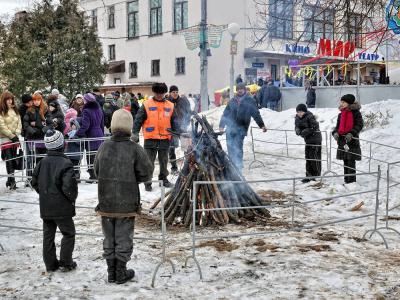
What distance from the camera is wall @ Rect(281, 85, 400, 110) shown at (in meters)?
17.0

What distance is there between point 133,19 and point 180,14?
5.29 meters

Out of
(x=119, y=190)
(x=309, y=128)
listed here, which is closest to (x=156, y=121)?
(x=309, y=128)

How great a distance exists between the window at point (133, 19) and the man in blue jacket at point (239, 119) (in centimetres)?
2784

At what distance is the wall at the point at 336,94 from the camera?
1697 cm

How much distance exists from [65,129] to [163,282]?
20.3 ft

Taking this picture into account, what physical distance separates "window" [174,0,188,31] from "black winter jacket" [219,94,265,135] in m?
23.4

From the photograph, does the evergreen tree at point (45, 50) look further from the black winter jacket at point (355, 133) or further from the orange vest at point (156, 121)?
the black winter jacket at point (355, 133)

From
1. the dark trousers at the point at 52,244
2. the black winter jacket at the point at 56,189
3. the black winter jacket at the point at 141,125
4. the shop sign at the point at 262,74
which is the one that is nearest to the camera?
the black winter jacket at the point at 56,189

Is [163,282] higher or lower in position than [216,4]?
lower

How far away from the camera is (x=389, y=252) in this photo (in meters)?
5.64

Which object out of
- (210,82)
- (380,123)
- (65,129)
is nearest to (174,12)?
(210,82)

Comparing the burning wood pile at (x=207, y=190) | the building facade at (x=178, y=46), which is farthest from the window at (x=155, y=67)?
the burning wood pile at (x=207, y=190)

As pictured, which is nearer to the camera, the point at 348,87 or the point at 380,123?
the point at 380,123

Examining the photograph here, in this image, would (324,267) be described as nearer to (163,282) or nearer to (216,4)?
(163,282)
